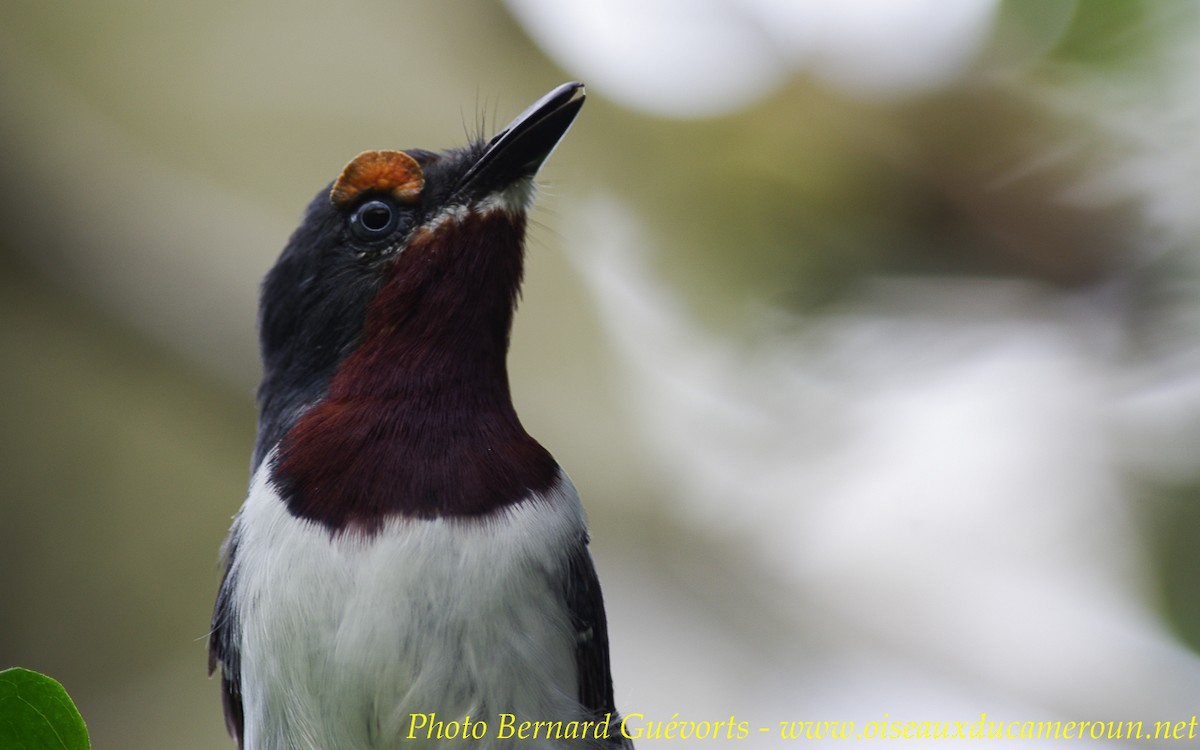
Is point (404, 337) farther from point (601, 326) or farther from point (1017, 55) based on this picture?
point (601, 326)

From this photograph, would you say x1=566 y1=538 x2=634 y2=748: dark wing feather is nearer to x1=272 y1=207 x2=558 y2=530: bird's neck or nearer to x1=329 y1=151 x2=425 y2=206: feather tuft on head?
x1=272 y1=207 x2=558 y2=530: bird's neck

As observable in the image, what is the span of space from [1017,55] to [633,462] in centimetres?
216

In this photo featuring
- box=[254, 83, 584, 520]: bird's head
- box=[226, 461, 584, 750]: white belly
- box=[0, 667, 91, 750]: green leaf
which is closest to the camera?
box=[0, 667, 91, 750]: green leaf

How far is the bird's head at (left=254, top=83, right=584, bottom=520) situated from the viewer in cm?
172

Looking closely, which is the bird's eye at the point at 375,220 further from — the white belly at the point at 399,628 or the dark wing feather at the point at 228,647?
the dark wing feather at the point at 228,647

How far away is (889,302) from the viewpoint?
381cm

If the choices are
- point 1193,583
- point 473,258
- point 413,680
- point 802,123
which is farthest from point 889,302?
point 413,680

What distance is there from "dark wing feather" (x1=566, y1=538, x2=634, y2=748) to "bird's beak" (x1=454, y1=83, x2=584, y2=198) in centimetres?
60

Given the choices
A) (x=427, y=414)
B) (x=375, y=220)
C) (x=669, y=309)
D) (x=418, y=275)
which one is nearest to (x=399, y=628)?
(x=427, y=414)

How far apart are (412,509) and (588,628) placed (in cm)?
39

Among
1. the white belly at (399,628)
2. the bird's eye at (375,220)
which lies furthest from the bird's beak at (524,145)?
the white belly at (399,628)

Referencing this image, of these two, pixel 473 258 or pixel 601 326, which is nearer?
pixel 473 258

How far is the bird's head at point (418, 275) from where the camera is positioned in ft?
5.66

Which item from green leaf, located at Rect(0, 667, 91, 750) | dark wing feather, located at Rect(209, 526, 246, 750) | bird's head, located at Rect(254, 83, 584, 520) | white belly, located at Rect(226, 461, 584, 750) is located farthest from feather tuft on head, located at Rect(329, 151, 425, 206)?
green leaf, located at Rect(0, 667, 91, 750)
